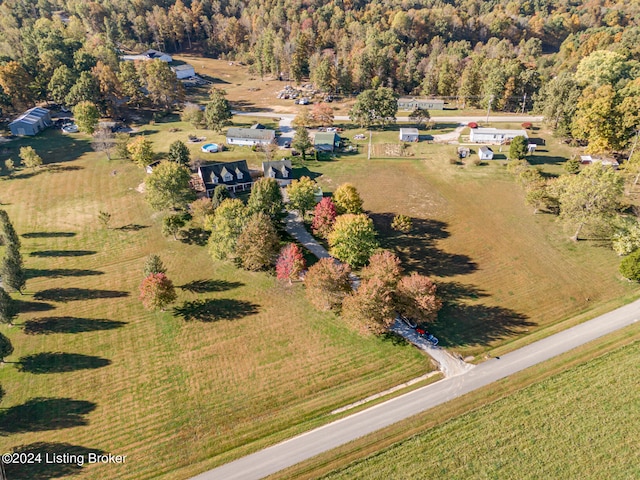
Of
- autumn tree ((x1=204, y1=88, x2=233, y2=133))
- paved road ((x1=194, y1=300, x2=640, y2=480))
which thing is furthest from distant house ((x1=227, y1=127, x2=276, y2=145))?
paved road ((x1=194, y1=300, x2=640, y2=480))

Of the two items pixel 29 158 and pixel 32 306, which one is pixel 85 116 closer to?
pixel 29 158

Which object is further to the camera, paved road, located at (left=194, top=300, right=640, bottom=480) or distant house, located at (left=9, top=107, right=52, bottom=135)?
distant house, located at (left=9, top=107, right=52, bottom=135)

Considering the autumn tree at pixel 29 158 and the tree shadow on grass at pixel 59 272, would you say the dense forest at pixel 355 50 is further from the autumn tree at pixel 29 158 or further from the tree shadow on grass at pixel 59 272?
the tree shadow on grass at pixel 59 272

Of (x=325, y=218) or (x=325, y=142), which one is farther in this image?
(x=325, y=142)

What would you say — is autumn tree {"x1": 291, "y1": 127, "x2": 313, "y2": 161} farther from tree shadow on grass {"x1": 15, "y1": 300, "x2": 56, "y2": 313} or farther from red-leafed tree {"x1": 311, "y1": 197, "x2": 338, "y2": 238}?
tree shadow on grass {"x1": 15, "y1": 300, "x2": 56, "y2": 313}

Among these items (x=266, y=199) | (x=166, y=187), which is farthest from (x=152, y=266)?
(x=266, y=199)

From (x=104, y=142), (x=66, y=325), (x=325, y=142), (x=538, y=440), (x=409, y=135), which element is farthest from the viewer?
(x=409, y=135)

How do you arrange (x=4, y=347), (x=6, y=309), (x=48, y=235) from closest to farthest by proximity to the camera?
1. (x=4, y=347)
2. (x=6, y=309)
3. (x=48, y=235)
